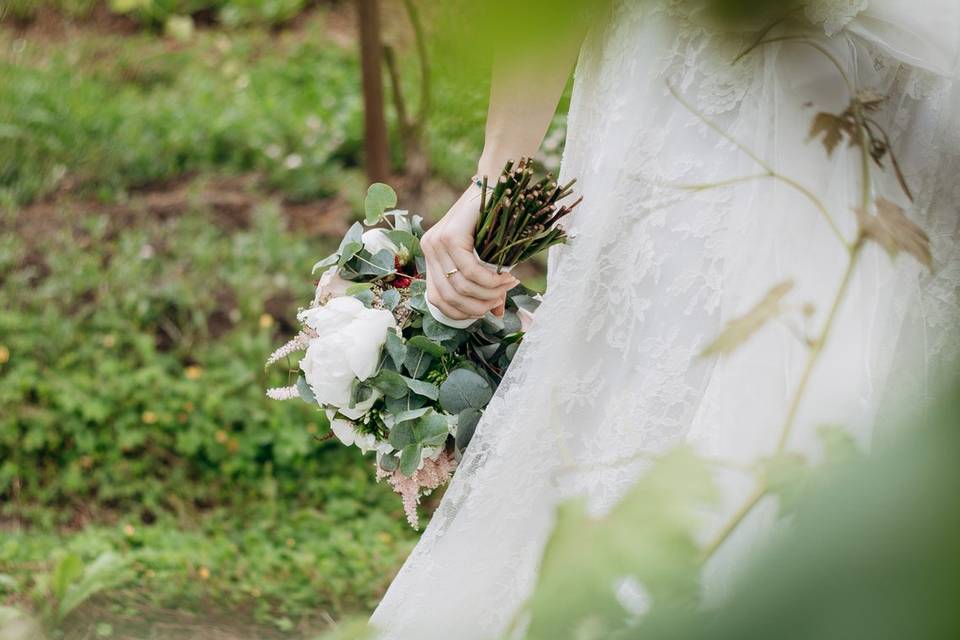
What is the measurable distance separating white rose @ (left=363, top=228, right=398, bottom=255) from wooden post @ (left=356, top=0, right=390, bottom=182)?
2.24 m

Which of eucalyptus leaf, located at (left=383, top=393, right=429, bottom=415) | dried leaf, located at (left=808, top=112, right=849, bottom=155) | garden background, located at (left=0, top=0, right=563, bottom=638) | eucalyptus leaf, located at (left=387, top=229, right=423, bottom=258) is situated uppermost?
dried leaf, located at (left=808, top=112, right=849, bottom=155)

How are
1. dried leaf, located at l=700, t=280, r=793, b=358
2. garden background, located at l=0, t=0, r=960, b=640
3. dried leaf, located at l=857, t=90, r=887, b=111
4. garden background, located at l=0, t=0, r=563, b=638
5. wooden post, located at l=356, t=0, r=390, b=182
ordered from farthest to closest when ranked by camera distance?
wooden post, located at l=356, t=0, r=390, b=182 → garden background, located at l=0, t=0, r=563, b=638 → dried leaf, located at l=857, t=90, r=887, b=111 → dried leaf, located at l=700, t=280, r=793, b=358 → garden background, located at l=0, t=0, r=960, b=640

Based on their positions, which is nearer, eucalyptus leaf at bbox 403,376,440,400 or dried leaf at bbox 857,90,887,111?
Answer: dried leaf at bbox 857,90,887,111

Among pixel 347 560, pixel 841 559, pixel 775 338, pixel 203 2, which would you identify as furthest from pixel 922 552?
pixel 203 2

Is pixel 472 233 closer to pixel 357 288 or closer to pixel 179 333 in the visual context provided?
pixel 357 288

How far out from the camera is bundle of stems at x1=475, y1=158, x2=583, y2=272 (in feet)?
3.90

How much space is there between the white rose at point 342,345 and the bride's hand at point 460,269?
96mm

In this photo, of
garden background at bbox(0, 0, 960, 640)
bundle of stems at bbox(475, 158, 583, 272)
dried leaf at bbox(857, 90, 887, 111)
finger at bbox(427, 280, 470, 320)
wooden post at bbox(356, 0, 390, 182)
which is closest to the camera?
garden background at bbox(0, 0, 960, 640)

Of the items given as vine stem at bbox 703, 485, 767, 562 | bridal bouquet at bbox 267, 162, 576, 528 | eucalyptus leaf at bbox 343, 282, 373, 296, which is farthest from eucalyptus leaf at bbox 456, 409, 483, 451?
vine stem at bbox 703, 485, 767, 562

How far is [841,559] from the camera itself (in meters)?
0.23

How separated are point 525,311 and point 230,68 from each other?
412 centimetres

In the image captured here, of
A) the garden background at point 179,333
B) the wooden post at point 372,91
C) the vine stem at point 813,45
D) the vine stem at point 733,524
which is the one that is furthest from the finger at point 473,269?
the wooden post at point 372,91

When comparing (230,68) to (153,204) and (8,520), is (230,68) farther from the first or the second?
(8,520)

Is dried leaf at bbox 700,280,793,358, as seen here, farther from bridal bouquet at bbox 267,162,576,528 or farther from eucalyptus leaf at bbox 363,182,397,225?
eucalyptus leaf at bbox 363,182,397,225
